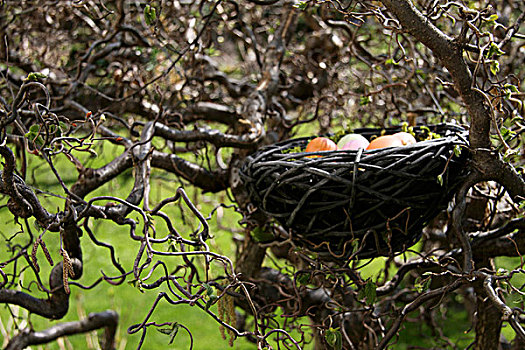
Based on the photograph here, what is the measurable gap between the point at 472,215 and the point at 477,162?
24.2 inches

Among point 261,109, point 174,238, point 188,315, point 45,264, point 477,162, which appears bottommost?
point 45,264

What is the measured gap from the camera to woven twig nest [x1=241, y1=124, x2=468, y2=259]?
0.87 m

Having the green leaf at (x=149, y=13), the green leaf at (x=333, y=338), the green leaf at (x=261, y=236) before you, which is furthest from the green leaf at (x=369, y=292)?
the green leaf at (x=149, y=13)

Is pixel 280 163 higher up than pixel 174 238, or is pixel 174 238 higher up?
pixel 280 163

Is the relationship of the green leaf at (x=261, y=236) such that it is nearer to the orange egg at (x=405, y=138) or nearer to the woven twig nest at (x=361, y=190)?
the woven twig nest at (x=361, y=190)

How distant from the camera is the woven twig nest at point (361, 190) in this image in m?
0.87

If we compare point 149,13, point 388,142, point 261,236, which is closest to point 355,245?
point 388,142

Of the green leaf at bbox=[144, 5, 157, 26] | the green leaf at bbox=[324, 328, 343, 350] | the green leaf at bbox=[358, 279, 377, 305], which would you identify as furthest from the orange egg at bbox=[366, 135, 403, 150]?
the green leaf at bbox=[144, 5, 157, 26]

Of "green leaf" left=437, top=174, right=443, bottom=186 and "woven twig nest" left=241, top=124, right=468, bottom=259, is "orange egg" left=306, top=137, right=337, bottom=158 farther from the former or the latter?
"green leaf" left=437, top=174, right=443, bottom=186

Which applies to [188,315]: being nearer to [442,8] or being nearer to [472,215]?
[472,215]

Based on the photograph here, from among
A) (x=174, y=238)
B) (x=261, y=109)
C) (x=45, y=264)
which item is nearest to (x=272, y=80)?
(x=261, y=109)

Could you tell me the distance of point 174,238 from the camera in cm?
79

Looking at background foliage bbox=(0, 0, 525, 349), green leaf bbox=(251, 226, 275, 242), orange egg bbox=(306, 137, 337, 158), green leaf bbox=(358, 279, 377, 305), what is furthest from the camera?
green leaf bbox=(251, 226, 275, 242)

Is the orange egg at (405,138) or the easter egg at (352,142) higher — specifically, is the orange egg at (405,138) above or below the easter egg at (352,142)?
above
